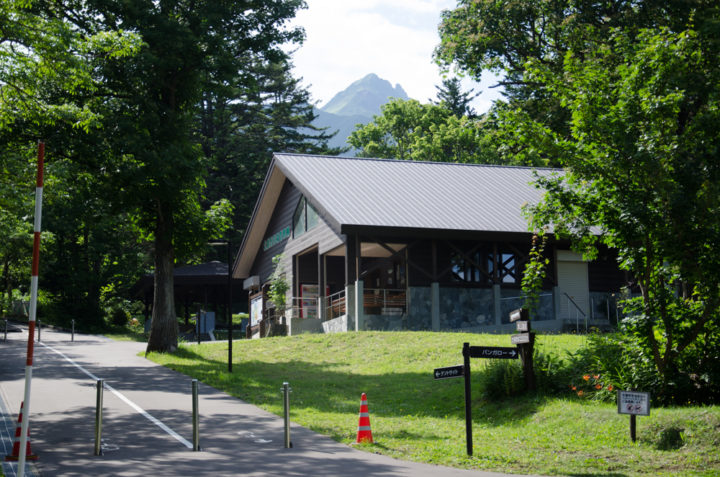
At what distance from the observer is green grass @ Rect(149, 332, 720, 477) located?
34.7 ft

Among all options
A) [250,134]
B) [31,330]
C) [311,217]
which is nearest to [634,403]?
[31,330]

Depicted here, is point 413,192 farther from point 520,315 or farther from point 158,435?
point 158,435

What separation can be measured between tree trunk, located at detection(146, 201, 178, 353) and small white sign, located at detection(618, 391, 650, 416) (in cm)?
1743

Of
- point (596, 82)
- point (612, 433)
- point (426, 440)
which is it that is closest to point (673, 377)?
point (612, 433)

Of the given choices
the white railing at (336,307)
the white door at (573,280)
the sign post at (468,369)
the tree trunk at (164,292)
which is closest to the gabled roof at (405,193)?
the white door at (573,280)

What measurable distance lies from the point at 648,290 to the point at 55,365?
53.8 ft

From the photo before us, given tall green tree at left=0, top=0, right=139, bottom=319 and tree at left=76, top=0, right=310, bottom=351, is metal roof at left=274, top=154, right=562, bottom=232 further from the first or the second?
tall green tree at left=0, top=0, right=139, bottom=319

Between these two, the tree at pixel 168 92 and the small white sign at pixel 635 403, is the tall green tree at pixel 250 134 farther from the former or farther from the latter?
the small white sign at pixel 635 403

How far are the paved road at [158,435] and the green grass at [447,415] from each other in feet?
2.14

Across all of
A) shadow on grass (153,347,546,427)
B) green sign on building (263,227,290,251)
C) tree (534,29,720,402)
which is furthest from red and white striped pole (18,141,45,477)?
green sign on building (263,227,290,251)

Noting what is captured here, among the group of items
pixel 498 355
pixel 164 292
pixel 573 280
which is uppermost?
pixel 573 280

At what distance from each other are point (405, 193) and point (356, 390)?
47.9 ft

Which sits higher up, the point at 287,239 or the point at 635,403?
the point at 287,239

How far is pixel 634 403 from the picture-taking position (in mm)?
10953
